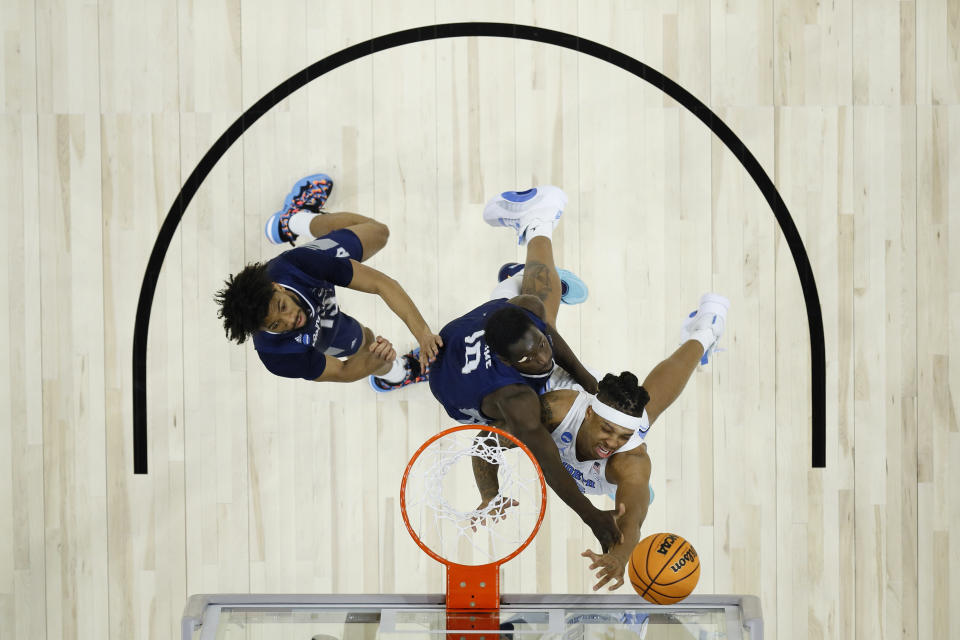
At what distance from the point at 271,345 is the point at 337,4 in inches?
69.6

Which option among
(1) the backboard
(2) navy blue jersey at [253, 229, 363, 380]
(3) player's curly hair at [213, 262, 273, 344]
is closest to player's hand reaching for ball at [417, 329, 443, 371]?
(2) navy blue jersey at [253, 229, 363, 380]

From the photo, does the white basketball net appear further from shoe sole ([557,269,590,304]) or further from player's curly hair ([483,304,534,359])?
shoe sole ([557,269,590,304])

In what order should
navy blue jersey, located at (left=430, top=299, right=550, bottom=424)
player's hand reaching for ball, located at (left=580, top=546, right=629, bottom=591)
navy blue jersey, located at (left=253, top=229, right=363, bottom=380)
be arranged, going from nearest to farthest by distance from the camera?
player's hand reaching for ball, located at (left=580, top=546, right=629, bottom=591), navy blue jersey, located at (left=430, top=299, right=550, bottom=424), navy blue jersey, located at (left=253, top=229, right=363, bottom=380)

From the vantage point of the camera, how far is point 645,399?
306cm

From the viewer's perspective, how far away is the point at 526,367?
3.06m

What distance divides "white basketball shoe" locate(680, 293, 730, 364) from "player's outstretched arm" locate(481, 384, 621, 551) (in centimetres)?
100

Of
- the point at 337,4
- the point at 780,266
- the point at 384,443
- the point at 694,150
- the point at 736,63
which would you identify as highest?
the point at 337,4

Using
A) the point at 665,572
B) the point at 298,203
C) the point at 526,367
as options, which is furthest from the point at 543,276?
the point at 665,572

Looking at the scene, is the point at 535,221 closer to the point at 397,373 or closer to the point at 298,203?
the point at 397,373

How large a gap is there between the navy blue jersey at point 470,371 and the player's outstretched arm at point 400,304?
0.07 metres

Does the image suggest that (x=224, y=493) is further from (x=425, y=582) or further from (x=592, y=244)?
(x=592, y=244)

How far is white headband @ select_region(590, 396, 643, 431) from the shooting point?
299 cm

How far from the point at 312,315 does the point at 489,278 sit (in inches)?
37.3

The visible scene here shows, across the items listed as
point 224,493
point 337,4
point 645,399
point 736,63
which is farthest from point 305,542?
point 736,63
